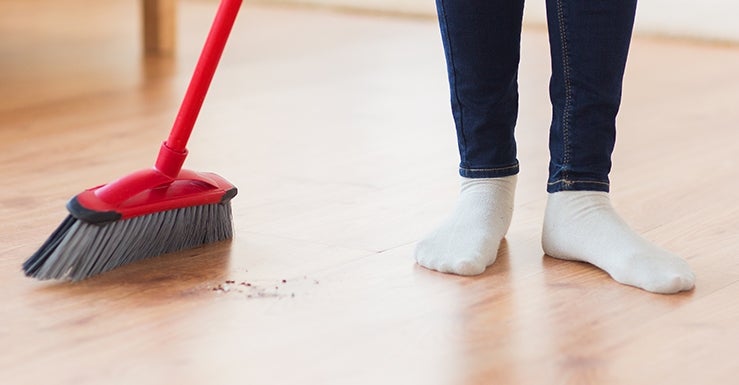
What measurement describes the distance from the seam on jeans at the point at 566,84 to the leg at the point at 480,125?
7 centimetres

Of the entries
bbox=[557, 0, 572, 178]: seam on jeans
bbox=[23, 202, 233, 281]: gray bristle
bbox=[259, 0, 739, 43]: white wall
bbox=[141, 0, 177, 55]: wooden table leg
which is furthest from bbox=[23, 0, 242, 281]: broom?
bbox=[259, 0, 739, 43]: white wall

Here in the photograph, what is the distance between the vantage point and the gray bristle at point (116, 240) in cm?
110

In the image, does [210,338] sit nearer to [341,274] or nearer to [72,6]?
[341,274]

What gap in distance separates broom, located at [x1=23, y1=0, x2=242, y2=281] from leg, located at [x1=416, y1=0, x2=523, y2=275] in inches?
9.0

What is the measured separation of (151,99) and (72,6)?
161 centimetres

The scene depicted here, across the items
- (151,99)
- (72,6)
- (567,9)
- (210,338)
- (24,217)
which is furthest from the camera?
(72,6)

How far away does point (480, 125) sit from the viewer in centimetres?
123

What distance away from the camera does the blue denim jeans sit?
3.73 ft

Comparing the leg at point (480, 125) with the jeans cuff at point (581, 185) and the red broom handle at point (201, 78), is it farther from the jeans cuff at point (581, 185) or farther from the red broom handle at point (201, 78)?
the red broom handle at point (201, 78)

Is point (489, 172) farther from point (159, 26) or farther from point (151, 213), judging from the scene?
point (159, 26)

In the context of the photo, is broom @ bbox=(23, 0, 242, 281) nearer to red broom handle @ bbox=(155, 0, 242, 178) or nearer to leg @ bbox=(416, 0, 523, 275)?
red broom handle @ bbox=(155, 0, 242, 178)

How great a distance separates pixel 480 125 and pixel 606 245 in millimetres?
183

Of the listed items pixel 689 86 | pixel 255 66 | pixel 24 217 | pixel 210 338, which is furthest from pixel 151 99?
pixel 210 338

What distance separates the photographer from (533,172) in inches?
65.2
